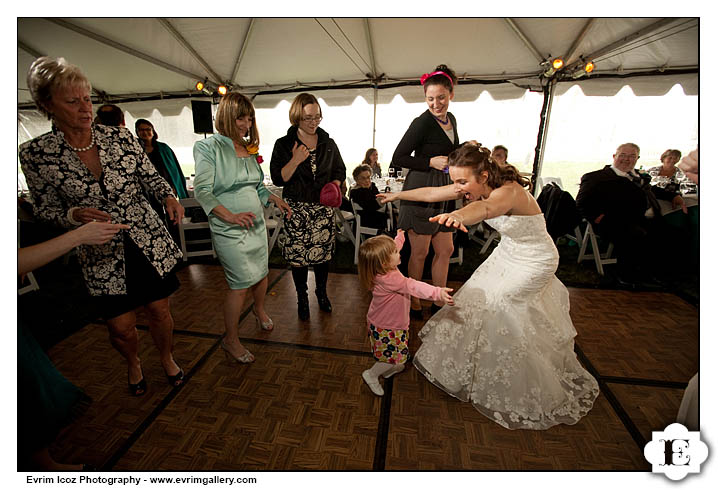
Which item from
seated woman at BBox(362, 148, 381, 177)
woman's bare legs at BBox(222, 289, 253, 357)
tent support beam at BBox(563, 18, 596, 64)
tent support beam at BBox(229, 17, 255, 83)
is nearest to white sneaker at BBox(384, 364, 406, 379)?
woman's bare legs at BBox(222, 289, 253, 357)

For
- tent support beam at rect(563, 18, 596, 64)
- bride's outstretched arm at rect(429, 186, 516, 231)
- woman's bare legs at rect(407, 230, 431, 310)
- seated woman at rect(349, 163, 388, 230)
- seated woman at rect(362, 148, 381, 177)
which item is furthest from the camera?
seated woman at rect(362, 148, 381, 177)

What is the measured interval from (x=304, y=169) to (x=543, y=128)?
19.9 ft

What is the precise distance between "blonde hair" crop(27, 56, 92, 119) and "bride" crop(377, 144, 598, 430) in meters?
1.69

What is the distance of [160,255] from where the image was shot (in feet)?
5.50

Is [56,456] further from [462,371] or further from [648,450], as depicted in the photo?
[648,450]

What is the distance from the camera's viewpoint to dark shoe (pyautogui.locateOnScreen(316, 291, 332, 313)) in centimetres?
291

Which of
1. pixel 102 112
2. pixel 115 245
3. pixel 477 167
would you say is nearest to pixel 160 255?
pixel 115 245

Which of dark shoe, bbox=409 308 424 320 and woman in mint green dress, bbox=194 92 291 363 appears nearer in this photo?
woman in mint green dress, bbox=194 92 291 363

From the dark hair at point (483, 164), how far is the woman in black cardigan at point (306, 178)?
3.45 feet

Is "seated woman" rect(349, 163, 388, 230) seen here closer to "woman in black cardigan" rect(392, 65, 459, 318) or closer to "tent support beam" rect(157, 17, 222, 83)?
"woman in black cardigan" rect(392, 65, 459, 318)

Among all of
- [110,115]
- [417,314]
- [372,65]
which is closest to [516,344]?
[417,314]

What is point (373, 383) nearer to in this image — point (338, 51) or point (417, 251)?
point (417, 251)

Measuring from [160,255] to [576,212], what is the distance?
421 centimetres

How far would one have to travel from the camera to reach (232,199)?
1.95 m
